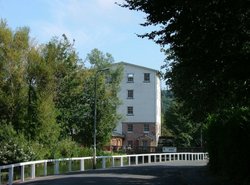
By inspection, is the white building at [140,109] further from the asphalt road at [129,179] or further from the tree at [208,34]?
the tree at [208,34]

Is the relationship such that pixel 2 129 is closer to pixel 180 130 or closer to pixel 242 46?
pixel 242 46

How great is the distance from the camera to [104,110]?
68.3 metres

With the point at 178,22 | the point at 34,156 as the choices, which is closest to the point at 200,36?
the point at 178,22

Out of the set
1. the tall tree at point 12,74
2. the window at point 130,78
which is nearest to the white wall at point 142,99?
the window at point 130,78

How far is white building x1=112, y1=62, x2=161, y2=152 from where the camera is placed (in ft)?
310

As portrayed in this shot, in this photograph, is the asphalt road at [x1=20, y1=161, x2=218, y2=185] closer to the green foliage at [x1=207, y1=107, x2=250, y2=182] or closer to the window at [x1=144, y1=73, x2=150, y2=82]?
the green foliage at [x1=207, y1=107, x2=250, y2=182]

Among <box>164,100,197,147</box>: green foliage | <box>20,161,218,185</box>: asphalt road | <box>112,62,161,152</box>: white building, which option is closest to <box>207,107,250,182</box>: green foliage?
<box>20,161,218,185</box>: asphalt road

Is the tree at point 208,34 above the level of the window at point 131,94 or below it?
below

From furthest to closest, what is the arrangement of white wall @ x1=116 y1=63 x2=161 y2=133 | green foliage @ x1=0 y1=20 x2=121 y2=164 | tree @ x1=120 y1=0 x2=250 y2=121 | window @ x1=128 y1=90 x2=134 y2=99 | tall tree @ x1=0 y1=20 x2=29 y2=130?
window @ x1=128 y1=90 x2=134 y2=99 < white wall @ x1=116 y1=63 x2=161 y2=133 < tall tree @ x1=0 y1=20 x2=29 y2=130 < green foliage @ x1=0 y1=20 x2=121 y2=164 < tree @ x1=120 y1=0 x2=250 y2=121

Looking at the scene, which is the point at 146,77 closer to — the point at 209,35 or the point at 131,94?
the point at 131,94

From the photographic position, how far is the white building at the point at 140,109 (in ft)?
310

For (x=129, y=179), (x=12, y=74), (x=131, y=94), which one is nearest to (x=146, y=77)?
(x=131, y=94)

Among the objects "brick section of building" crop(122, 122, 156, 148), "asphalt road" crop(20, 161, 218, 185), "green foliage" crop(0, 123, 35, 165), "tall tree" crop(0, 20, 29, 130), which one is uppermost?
"tall tree" crop(0, 20, 29, 130)

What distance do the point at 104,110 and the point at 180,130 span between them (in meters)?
35.1
